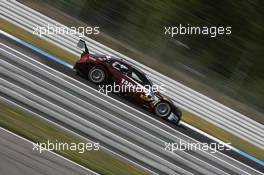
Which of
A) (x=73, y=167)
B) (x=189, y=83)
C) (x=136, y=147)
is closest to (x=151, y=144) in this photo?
(x=136, y=147)

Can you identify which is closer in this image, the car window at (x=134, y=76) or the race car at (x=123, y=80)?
the race car at (x=123, y=80)

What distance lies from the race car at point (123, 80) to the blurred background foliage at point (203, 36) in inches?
169

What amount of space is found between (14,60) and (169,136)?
403 cm

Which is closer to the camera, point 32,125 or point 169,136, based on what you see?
point 32,125

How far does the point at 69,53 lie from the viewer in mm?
14492

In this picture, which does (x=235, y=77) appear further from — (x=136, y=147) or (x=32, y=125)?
(x=32, y=125)

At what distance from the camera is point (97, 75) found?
12.3 meters
